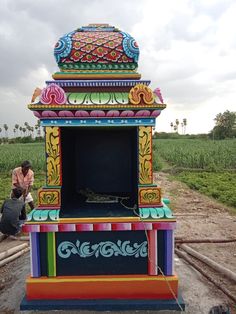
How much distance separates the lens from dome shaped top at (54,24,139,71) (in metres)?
3.92

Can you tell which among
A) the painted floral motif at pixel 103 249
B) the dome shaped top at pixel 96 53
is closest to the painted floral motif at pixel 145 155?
the painted floral motif at pixel 103 249

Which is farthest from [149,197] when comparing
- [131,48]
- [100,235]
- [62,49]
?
[62,49]

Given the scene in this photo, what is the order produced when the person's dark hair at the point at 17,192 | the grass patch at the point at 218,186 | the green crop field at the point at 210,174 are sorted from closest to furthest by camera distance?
the person's dark hair at the point at 17,192, the grass patch at the point at 218,186, the green crop field at the point at 210,174

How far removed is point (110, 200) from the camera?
14.1 feet

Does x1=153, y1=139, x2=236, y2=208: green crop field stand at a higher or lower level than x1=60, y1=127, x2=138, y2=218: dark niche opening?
lower

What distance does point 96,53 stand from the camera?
12.9 feet

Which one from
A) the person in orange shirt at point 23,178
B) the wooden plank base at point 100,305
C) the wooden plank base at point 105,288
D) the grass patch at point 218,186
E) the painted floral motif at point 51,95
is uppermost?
the painted floral motif at point 51,95

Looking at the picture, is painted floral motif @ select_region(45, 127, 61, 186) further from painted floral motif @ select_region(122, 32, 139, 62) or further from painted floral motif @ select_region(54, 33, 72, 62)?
painted floral motif @ select_region(122, 32, 139, 62)

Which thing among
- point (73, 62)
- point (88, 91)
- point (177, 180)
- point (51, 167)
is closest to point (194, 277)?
point (51, 167)

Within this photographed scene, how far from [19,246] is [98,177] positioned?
197cm

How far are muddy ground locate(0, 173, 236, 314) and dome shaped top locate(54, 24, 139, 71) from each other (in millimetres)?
2914

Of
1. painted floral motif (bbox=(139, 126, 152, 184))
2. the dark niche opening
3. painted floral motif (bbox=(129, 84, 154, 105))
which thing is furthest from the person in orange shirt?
painted floral motif (bbox=(129, 84, 154, 105))

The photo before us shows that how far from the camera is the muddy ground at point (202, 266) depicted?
142 inches

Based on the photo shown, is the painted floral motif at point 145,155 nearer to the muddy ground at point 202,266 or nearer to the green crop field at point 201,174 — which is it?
the muddy ground at point 202,266
